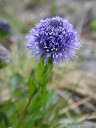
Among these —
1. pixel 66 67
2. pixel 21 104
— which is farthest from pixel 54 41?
pixel 66 67

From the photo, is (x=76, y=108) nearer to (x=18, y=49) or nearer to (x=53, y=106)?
(x=53, y=106)

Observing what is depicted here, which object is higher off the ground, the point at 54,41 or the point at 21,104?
the point at 21,104

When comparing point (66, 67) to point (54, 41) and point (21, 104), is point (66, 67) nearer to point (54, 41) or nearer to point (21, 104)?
point (21, 104)

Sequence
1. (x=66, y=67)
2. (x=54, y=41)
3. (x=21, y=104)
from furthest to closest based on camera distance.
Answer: (x=66, y=67)
(x=21, y=104)
(x=54, y=41)

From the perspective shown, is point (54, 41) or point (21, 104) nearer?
point (54, 41)

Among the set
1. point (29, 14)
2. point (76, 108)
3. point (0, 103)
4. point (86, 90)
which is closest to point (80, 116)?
point (76, 108)
